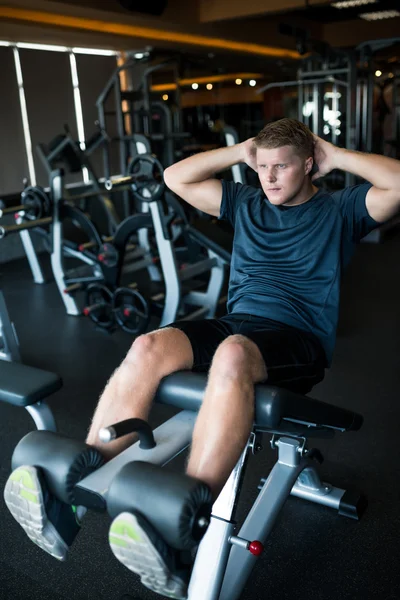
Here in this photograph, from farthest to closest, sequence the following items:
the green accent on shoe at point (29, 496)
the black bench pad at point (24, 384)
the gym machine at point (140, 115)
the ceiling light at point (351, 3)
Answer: the ceiling light at point (351, 3) → the gym machine at point (140, 115) → the black bench pad at point (24, 384) → the green accent on shoe at point (29, 496)

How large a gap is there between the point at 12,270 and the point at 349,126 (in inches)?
132

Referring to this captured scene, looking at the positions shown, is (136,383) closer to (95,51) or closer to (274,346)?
(274,346)

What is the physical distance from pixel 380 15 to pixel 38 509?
28.1ft

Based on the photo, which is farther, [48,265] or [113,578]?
[48,265]

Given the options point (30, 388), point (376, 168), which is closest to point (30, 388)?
point (30, 388)

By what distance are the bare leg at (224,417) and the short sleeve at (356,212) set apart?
1.71 ft

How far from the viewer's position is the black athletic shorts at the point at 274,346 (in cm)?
133

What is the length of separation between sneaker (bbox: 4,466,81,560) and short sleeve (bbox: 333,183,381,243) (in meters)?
0.99

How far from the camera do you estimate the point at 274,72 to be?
8562 mm

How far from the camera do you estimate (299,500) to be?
5.62 feet

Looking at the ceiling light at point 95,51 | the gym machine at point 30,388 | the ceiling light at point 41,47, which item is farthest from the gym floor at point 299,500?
the ceiling light at point 95,51

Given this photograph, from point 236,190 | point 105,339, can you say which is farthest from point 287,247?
point 105,339

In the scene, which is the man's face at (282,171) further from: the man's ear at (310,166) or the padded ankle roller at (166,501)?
the padded ankle roller at (166,501)

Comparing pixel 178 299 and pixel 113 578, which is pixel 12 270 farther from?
pixel 113 578
